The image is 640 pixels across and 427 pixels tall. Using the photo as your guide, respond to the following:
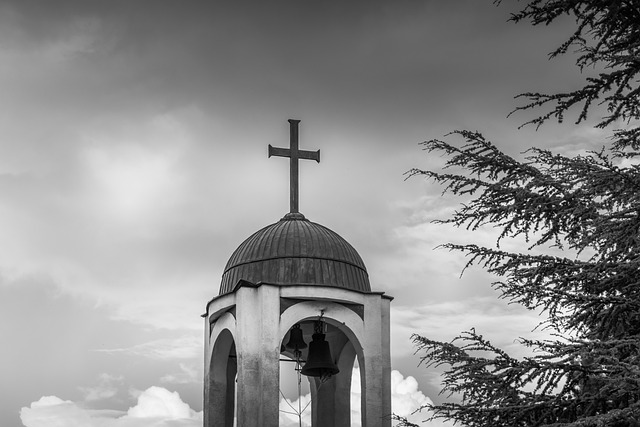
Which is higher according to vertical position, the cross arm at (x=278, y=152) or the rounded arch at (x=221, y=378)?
the cross arm at (x=278, y=152)

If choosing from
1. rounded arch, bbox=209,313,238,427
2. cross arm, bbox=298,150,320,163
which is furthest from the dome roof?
cross arm, bbox=298,150,320,163

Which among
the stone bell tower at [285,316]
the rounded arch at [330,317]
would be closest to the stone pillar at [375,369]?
the stone bell tower at [285,316]

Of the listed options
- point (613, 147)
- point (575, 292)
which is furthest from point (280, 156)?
point (575, 292)

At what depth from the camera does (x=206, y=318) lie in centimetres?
1356

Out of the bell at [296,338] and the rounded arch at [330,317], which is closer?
the rounded arch at [330,317]

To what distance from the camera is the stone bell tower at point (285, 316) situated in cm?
1205

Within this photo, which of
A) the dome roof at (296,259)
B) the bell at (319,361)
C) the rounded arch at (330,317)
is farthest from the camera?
the bell at (319,361)

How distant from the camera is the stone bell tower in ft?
39.5

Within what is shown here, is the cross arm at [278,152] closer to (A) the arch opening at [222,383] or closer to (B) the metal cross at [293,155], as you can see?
(B) the metal cross at [293,155]

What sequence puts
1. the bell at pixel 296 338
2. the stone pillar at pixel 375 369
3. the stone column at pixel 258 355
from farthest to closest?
the bell at pixel 296 338, the stone pillar at pixel 375 369, the stone column at pixel 258 355

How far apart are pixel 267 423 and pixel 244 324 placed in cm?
132

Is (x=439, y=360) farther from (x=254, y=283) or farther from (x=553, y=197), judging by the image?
(x=254, y=283)

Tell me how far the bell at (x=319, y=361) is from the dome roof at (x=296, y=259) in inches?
38.1

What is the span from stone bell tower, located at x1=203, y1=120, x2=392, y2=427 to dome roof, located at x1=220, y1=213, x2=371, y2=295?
0.01m
